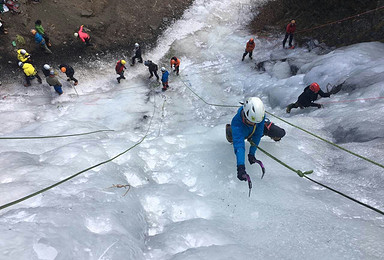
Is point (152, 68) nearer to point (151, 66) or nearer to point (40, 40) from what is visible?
point (151, 66)

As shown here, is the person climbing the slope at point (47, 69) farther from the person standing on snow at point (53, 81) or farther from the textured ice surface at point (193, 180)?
the textured ice surface at point (193, 180)

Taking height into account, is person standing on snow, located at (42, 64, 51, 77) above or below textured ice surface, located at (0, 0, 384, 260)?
above

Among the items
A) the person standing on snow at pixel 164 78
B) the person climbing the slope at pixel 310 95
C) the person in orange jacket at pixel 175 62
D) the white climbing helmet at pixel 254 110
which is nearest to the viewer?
the white climbing helmet at pixel 254 110

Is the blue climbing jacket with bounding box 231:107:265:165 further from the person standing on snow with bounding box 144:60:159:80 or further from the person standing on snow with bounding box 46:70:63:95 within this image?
the person standing on snow with bounding box 46:70:63:95

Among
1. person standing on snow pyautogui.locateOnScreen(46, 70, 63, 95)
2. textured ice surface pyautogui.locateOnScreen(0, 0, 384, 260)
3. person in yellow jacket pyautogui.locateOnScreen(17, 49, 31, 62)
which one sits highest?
person in yellow jacket pyautogui.locateOnScreen(17, 49, 31, 62)

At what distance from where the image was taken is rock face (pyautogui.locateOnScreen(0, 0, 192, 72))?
32.6ft

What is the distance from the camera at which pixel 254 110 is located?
12.0 feet

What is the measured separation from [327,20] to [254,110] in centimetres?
960

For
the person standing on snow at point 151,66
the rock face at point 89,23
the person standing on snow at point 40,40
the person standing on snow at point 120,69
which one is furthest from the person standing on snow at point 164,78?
the person standing on snow at point 40,40

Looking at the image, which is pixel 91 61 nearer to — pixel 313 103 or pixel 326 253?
pixel 313 103

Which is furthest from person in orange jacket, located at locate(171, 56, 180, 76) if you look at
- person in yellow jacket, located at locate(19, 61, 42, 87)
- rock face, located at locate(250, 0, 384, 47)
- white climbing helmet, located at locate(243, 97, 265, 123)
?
white climbing helmet, located at locate(243, 97, 265, 123)

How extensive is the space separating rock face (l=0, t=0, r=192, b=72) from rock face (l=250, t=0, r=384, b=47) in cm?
501

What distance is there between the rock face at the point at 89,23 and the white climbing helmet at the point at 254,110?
9180mm

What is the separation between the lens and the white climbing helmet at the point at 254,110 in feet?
12.0
